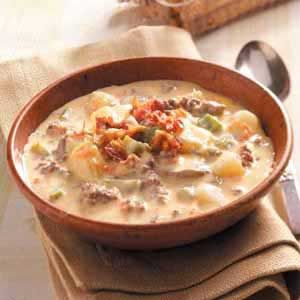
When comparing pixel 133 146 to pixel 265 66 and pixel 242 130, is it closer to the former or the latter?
pixel 242 130

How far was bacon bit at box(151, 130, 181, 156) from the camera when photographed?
1.73 metres

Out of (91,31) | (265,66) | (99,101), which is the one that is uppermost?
(99,101)

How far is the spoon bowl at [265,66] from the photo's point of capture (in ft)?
7.86

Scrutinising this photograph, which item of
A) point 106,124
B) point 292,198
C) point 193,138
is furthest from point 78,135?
point 292,198

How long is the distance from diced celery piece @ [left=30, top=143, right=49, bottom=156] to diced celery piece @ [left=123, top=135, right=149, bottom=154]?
0.79ft

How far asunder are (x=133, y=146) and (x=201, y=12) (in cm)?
114

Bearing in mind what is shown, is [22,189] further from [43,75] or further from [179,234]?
[43,75]

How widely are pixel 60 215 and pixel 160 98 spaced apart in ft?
2.07

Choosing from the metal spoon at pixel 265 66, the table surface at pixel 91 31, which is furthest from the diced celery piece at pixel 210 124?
the metal spoon at pixel 265 66

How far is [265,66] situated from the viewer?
248 centimetres

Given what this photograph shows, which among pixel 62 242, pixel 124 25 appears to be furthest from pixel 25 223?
pixel 124 25

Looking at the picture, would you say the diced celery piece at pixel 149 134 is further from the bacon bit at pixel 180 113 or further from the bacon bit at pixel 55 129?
the bacon bit at pixel 55 129

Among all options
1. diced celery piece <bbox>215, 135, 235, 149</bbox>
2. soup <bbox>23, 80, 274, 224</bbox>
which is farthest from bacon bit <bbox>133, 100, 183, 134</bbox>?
diced celery piece <bbox>215, 135, 235, 149</bbox>

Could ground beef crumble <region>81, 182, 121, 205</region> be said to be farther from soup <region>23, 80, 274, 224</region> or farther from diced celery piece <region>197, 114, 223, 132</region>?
diced celery piece <region>197, 114, 223, 132</region>
